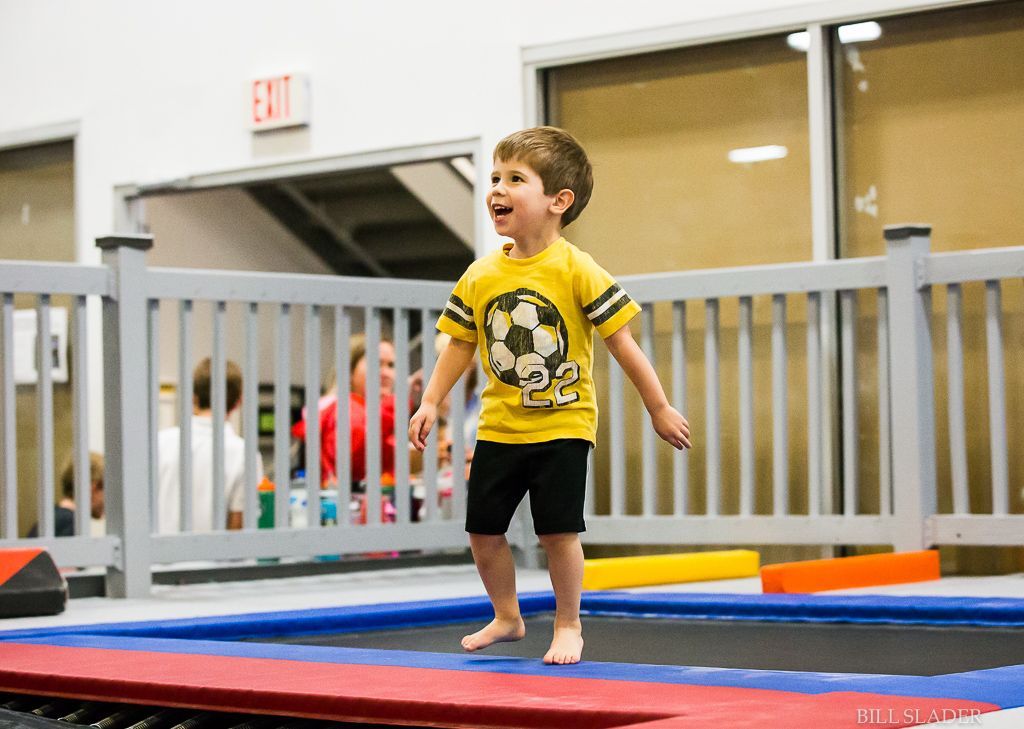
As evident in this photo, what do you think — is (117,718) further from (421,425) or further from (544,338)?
(544,338)

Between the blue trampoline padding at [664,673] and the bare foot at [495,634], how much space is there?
0.08 ft

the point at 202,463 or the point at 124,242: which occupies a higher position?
the point at 124,242

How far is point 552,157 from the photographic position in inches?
103

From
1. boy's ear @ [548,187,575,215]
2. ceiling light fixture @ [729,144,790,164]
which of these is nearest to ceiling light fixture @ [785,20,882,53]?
ceiling light fixture @ [729,144,790,164]

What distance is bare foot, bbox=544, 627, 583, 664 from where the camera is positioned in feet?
8.05

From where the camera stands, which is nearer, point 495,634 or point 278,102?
point 495,634

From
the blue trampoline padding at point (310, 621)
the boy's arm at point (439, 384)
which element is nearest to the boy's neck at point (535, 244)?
the boy's arm at point (439, 384)

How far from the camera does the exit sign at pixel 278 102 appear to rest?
6879 mm

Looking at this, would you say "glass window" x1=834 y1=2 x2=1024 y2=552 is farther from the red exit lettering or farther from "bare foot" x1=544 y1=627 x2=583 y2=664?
"bare foot" x1=544 y1=627 x2=583 y2=664

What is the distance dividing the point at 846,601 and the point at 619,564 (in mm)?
1042

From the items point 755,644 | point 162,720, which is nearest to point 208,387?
point 755,644

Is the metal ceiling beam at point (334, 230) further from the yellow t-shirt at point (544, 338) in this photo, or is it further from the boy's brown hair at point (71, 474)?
the yellow t-shirt at point (544, 338)

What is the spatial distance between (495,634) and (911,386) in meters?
2.65

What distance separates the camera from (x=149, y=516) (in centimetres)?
468
